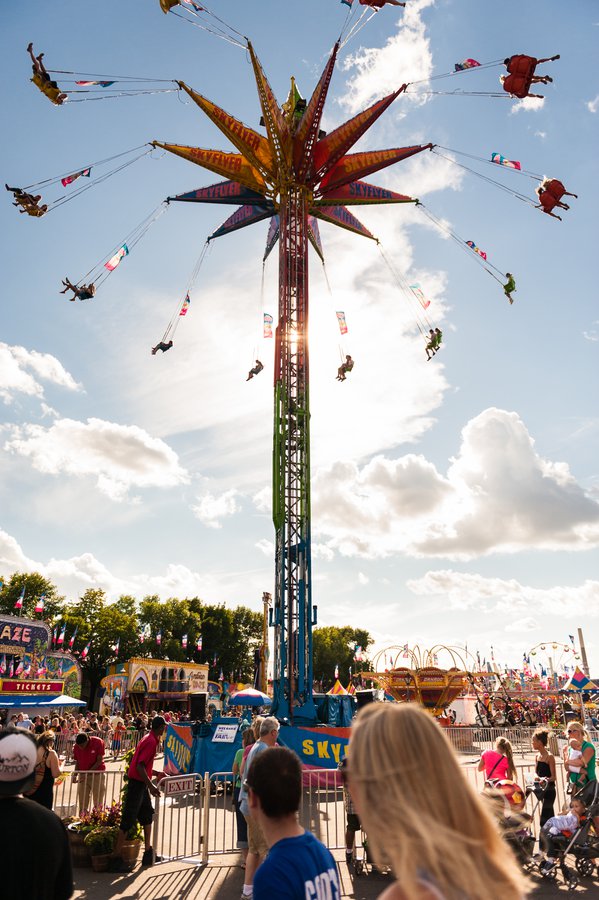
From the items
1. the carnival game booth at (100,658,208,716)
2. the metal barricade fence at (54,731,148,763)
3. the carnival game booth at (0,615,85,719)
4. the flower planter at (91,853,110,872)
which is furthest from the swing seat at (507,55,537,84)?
the carnival game booth at (100,658,208,716)

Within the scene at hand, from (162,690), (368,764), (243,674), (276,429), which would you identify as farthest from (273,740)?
(243,674)

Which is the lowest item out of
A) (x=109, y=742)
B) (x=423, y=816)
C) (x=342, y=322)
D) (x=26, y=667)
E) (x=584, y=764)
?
(x=109, y=742)

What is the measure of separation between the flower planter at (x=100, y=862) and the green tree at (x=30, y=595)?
54.2 metres

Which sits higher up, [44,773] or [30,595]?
[30,595]

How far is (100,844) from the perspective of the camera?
8.38 meters

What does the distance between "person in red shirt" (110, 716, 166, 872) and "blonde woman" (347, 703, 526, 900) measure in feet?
24.6

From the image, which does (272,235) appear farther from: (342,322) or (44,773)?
(44,773)

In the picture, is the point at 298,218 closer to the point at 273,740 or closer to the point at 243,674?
the point at 273,740

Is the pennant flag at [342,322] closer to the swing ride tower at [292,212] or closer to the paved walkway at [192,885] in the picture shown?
the swing ride tower at [292,212]

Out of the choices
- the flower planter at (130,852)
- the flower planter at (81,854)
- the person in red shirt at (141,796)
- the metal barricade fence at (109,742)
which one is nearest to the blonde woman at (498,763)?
the person in red shirt at (141,796)

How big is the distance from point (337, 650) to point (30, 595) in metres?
39.9

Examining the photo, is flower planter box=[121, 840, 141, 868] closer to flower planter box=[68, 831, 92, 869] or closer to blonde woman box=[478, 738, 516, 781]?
flower planter box=[68, 831, 92, 869]

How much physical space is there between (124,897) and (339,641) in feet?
257

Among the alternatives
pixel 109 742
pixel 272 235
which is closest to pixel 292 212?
pixel 272 235
